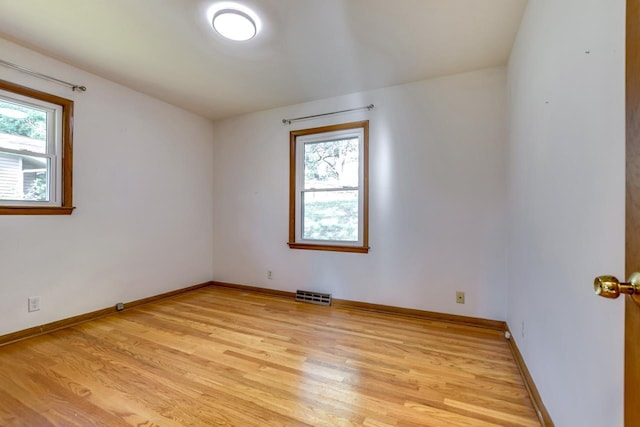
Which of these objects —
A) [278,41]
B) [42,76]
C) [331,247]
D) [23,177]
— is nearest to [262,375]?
[331,247]

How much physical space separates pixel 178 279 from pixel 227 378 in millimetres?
2331

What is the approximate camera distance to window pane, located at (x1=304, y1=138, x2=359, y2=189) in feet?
10.8

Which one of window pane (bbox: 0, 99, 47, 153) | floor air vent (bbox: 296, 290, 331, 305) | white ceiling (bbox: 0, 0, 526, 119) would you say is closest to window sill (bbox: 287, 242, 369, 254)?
floor air vent (bbox: 296, 290, 331, 305)

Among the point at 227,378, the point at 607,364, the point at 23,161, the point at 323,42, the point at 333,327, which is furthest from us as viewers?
the point at 333,327

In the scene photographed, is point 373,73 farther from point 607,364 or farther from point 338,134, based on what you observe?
point 607,364

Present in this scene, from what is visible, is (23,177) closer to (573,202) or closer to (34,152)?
(34,152)

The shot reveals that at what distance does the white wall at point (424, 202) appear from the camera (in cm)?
263

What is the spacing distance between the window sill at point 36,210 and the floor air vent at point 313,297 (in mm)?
2520

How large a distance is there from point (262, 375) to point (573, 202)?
1.95 m

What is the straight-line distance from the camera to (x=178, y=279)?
373cm

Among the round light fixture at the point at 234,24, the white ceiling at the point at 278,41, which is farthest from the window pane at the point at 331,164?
the round light fixture at the point at 234,24

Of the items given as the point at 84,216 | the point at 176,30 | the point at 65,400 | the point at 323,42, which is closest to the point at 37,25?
the point at 176,30

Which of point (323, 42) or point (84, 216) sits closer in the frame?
point (323, 42)

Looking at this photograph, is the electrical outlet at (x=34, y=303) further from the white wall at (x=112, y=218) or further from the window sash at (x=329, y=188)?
the window sash at (x=329, y=188)
